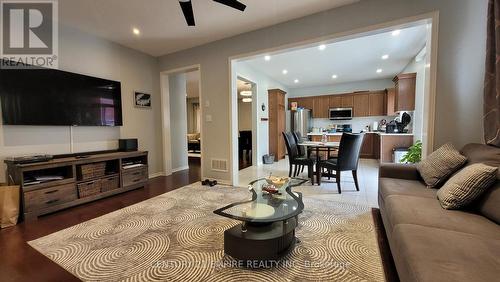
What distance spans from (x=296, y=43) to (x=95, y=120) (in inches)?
135

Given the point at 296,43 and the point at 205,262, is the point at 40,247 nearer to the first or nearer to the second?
the point at 205,262

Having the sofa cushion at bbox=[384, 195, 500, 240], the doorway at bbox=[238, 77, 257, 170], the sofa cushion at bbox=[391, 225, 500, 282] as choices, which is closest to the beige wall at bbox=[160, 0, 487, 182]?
the sofa cushion at bbox=[384, 195, 500, 240]

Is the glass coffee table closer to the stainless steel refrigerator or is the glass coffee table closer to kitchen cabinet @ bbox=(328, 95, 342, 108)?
the stainless steel refrigerator

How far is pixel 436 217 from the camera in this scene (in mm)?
1382

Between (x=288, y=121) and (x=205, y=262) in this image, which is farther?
(x=288, y=121)

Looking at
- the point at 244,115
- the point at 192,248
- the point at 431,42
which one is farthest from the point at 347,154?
the point at 244,115

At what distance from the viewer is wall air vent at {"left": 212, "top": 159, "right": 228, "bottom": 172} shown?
3.89 meters

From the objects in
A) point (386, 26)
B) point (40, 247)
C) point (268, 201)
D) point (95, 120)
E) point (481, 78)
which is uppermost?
point (386, 26)

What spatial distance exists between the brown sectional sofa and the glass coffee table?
693 millimetres

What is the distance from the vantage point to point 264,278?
4.71 ft

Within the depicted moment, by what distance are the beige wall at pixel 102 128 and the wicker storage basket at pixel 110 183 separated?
68 centimetres

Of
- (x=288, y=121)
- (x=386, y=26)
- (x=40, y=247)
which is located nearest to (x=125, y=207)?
(x=40, y=247)

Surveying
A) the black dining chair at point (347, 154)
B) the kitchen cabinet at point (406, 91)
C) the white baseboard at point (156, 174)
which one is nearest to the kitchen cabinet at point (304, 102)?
the kitchen cabinet at point (406, 91)

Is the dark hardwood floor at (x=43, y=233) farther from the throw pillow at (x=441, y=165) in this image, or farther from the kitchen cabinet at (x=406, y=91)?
the kitchen cabinet at (x=406, y=91)
